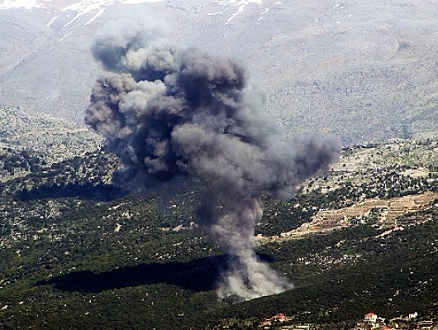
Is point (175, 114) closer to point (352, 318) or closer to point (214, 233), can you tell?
point (214, 233)

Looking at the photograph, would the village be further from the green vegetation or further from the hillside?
the green vegetation

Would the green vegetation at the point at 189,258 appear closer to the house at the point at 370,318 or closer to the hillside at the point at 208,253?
the hillside at the point at 208,253

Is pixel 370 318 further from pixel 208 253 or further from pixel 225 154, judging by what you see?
→ pixel 208 253

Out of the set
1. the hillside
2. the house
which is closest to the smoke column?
the hillside

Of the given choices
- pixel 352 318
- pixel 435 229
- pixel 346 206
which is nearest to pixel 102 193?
pixel 346 206

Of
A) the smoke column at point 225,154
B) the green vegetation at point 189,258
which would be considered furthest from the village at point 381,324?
the smoke column at point 225,154

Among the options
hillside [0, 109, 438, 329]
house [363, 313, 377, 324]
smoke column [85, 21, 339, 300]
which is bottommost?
hillside [0, 109, 438, 329]
